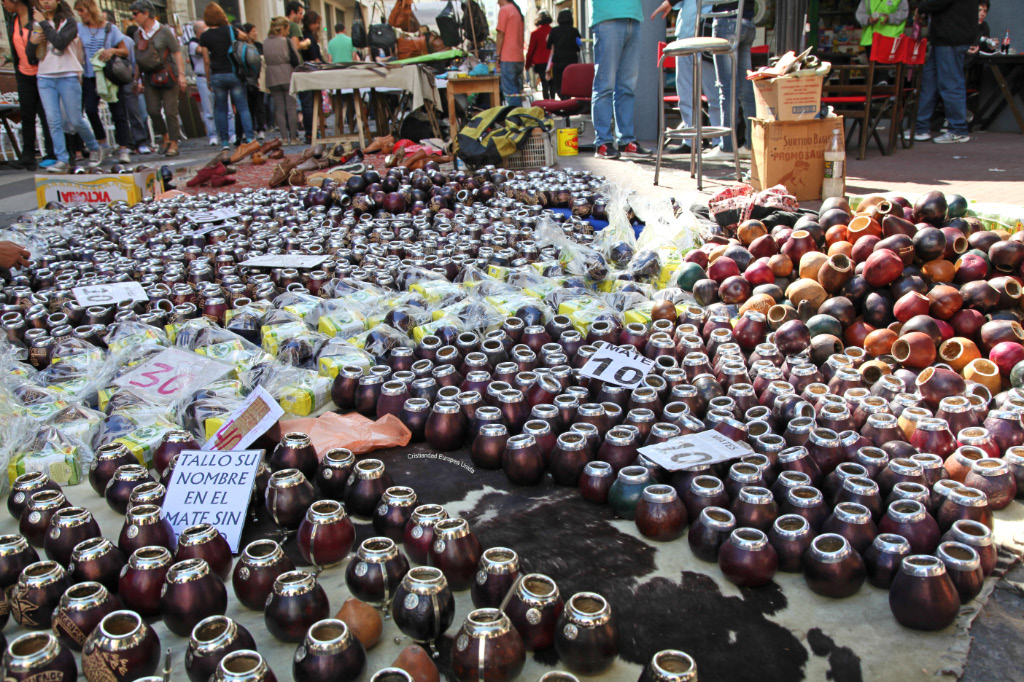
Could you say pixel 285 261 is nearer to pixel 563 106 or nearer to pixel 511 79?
pixel 563 106

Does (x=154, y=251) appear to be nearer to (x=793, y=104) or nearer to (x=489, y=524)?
(x=489, y=524)

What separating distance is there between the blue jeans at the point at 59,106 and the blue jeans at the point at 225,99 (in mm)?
2122

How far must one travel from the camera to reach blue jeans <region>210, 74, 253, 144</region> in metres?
10.6

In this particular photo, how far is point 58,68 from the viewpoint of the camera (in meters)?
8.48

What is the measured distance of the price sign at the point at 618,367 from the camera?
2.47 metres

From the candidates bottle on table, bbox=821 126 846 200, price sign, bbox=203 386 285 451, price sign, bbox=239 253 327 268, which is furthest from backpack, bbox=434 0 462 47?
price sign, bbox=203 386 285 451

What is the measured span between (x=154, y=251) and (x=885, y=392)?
427 centimetres

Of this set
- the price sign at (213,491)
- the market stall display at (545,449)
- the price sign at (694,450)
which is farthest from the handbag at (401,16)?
Answer: the price sign at (694,450)

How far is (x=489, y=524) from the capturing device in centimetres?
191

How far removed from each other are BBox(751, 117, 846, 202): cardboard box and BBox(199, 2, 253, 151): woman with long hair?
7.92 metres

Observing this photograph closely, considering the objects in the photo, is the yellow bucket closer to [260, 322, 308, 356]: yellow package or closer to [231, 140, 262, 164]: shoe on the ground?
[231, 140, 262, 164]: shoe on the ground

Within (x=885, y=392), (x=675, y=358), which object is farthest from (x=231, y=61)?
(x=885, y=392)

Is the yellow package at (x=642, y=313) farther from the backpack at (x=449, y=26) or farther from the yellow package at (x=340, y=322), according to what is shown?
the backpack at (x=449, y=26)

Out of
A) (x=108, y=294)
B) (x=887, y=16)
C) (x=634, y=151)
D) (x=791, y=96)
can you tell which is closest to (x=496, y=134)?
(x=634, y=151)
